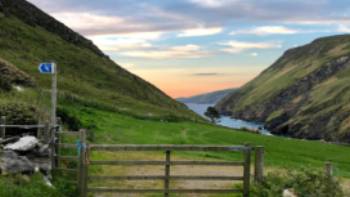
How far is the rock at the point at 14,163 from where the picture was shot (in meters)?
19.6

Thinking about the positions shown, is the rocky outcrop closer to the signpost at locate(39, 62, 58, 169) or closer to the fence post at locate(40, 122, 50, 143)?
the signpost at locate(39, 62, 58, 169)

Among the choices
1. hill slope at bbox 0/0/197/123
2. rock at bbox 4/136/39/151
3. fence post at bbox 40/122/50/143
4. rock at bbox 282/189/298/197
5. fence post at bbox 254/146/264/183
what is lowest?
rock at bbox 282/189/298/197

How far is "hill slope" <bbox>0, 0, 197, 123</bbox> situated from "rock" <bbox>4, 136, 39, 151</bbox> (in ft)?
116

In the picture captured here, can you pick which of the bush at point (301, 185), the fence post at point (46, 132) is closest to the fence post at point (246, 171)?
the bush at point (301, 185)

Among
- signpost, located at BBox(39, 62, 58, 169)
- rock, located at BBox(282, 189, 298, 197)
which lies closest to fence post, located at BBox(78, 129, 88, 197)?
signpost, located at BBox(39, 62, 58, 169)

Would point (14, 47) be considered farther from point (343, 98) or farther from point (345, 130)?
point (343, 98)

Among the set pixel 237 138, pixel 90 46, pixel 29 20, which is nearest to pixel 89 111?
pixel 237 138

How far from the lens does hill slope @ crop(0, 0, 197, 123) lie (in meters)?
72.9

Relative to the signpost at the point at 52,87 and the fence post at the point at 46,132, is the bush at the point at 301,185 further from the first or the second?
the fence post at the point at 46,132

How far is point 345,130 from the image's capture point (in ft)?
513

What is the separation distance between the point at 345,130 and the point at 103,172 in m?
138

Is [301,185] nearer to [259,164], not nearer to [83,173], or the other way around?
Answer: [259,164]

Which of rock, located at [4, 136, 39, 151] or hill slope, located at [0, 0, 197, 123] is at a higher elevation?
hill slope, located at [0, 0, 197, 123]

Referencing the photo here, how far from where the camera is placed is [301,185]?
22.4m
